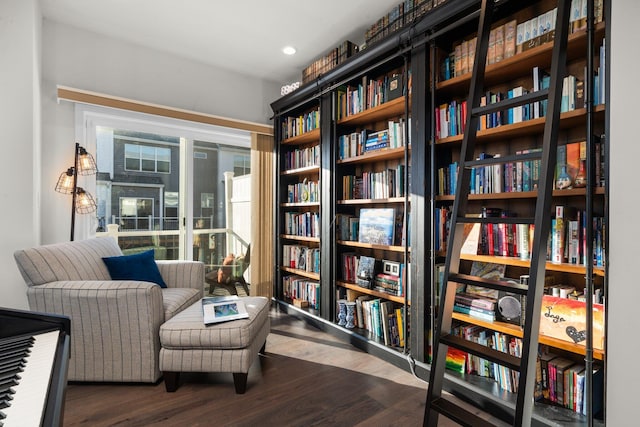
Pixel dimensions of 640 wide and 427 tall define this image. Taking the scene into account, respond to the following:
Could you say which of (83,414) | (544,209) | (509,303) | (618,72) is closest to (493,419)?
(509,303)

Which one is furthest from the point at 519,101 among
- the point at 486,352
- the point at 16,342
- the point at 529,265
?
the point at 16,342

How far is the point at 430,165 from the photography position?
7.37 ft

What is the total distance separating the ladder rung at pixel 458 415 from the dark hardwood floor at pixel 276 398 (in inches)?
14.7

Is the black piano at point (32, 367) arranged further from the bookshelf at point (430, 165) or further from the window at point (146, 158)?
the window at point (146, 158)

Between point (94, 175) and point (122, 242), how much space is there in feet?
2.20

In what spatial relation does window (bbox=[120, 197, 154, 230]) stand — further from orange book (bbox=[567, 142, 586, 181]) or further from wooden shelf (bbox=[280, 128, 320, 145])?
orange book (bbox=[567, 142, 586, 181])

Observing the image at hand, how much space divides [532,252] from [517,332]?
70cm

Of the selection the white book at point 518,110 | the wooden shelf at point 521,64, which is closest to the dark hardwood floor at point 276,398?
the white book at point 518,110

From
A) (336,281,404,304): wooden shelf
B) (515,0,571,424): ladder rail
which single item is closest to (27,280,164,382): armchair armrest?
(336,281,404,304): wooden shelf

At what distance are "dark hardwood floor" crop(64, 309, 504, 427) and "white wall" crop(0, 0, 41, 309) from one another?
40.6 inches

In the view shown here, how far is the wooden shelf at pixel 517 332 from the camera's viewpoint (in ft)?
5.25

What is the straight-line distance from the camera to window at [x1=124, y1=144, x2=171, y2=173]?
3.46 m

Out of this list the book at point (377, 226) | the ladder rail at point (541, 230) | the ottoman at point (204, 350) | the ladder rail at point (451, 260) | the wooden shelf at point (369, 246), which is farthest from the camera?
the book at point (377, 226)

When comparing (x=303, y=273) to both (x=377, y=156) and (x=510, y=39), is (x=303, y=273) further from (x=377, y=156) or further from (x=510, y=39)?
(x=510, y=39)
